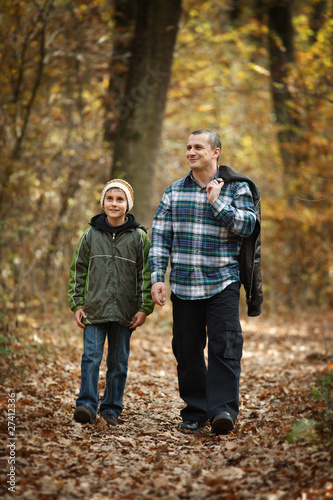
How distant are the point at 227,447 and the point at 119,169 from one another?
6426 millimetres

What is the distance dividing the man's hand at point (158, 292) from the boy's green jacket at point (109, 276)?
0.21 m

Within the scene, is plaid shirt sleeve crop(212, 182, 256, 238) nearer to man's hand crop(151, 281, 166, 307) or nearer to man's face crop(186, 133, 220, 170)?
man's face crop(186, 133, 220, 170)

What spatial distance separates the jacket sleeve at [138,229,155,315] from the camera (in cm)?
495

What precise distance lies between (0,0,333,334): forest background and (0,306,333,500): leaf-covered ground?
1577mm

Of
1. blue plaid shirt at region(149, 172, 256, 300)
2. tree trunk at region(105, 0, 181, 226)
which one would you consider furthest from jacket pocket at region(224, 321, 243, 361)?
tree trunk at region(105, 0, 181, 226)

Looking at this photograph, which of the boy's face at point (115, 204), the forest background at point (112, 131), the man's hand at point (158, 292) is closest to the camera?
the man's hand at point (158, 292)

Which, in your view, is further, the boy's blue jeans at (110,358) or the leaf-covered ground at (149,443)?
the boy's blue jeans at (110,358)

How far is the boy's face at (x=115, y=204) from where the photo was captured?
494 centimetres

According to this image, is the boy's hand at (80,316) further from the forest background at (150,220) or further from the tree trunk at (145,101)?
the tree trunk at (145,101)

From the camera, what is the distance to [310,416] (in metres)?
4.80

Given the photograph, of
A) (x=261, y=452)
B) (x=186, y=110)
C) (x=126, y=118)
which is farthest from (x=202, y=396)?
(x=186, y=110)

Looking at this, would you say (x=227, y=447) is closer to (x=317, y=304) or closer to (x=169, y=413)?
(x=169, y=413)

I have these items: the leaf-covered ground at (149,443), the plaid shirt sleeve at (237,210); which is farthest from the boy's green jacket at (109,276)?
the leaf-covered ground at (149,443)

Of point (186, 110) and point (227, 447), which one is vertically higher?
point (186, 110)
